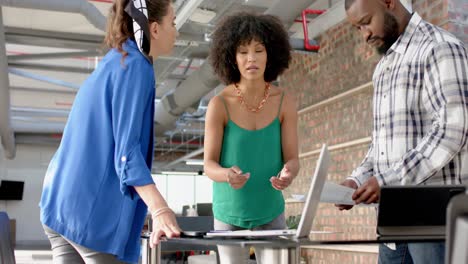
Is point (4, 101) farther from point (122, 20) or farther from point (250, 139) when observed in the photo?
point (122, 20)

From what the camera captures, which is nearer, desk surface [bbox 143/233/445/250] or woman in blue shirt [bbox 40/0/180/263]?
desk surface [bbox 143/233/445/250]

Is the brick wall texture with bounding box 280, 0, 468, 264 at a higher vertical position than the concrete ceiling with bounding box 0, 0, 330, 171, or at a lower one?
lower

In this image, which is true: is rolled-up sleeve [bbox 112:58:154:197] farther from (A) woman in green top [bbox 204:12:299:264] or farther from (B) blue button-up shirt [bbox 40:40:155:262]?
(A) woman in green top [bbox 204:12:299:264]

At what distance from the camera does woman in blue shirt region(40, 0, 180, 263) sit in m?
1.35

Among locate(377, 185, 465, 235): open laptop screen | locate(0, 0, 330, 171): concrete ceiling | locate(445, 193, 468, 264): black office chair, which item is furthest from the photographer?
locate(0, 0, 330, 171): concrete ceiling

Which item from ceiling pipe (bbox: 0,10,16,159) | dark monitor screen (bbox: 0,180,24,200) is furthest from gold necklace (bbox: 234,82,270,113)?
dark monitor screen (bbox: 0,180,24,200)

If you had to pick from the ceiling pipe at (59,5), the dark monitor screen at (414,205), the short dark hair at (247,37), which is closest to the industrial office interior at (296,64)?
the ceiling pipe at (59,5)

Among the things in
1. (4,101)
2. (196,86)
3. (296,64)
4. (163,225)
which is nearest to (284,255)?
(163,225)

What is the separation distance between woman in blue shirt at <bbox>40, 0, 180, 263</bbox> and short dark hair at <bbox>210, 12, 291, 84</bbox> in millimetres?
702

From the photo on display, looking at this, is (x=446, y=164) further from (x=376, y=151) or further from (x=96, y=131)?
(x=96, y=131)

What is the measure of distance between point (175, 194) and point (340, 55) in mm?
17089

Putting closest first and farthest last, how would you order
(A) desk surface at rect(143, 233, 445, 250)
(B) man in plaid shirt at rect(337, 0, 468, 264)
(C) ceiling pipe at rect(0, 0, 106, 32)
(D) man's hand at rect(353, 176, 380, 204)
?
(A) desk surface at rect(143, 233, 445, 250) → (D) man's hand at rect(353, 176, 380, 204) → (B) man in plaid shirt at rect(337, 0, 468, 264) → (C) ceiling pipe at rect(0, 0, 106, 32)

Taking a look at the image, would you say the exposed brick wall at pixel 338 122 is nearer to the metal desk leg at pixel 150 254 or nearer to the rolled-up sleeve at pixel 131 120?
the metal desk leg at pixel 150 254

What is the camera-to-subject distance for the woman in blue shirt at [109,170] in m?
1.35
